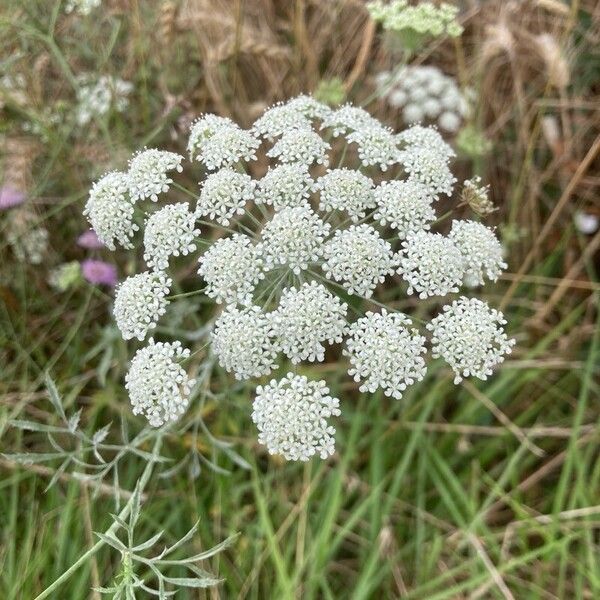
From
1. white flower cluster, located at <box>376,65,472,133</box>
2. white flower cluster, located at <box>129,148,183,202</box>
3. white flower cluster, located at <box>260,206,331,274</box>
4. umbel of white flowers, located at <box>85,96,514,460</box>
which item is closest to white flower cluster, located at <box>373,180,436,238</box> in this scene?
umbel of white flowers, located at <box>85,96,514,460</box>

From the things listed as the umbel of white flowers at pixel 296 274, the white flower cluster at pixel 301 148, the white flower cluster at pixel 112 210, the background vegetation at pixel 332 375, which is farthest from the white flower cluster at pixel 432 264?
the background vegetation at pixel 332 375

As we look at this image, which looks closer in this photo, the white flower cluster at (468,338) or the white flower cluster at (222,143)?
the white flower cluster at (468,338)

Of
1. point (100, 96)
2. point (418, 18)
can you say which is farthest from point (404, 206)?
point (100, 96)

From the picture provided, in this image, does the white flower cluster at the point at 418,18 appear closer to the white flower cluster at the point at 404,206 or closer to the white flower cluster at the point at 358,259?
Answer: the white flower cluster at the point at 404,206

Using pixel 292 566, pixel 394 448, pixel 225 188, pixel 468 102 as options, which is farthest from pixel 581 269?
pixel 225 188

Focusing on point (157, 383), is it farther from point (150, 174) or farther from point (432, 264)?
point (432, 264)

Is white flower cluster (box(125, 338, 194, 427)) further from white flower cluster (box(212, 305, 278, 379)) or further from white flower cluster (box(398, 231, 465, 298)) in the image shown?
white flower cluster (box(398, 231, 465, 298))
